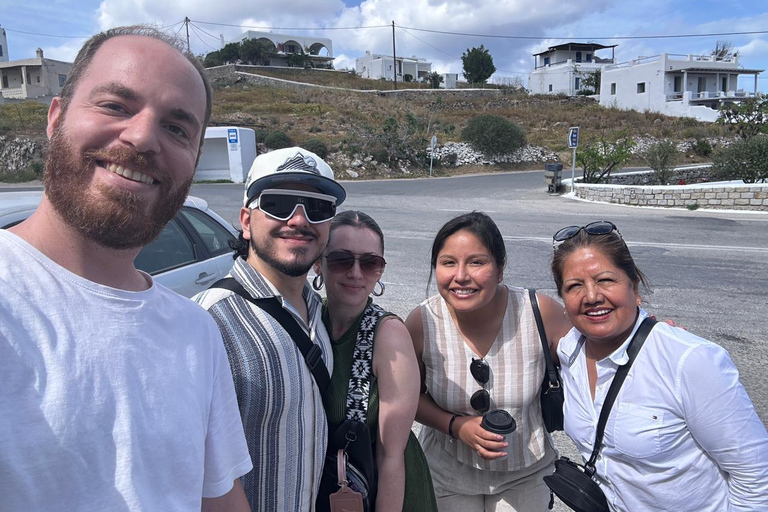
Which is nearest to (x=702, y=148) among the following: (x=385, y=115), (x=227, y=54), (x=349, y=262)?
(x=385, y=115)

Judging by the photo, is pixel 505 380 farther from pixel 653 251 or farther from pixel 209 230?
pixel 653 251

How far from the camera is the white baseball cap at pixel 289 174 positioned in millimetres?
1734

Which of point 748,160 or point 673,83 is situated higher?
point 673,83

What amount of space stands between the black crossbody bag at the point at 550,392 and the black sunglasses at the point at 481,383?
25 centimetres

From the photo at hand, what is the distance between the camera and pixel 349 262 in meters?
2.00

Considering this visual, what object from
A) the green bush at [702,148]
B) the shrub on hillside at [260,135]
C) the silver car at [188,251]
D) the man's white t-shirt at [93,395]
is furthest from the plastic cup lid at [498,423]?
the green bush at [702,148]

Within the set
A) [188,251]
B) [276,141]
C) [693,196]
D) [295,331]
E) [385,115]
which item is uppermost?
[385,115]

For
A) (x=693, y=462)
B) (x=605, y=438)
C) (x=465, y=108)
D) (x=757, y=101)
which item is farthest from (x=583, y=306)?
(x=465, y=108)

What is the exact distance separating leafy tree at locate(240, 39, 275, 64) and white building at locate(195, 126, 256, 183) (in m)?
55.9

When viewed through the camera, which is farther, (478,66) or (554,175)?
(478,66)

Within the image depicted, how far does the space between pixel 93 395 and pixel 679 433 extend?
1680mm

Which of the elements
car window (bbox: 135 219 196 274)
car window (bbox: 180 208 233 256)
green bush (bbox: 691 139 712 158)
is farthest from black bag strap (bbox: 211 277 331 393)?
green bush (bbox: 691 139 712 158)

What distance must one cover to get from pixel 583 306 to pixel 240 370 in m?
1.23

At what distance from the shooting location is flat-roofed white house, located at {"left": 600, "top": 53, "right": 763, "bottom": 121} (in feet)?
185
